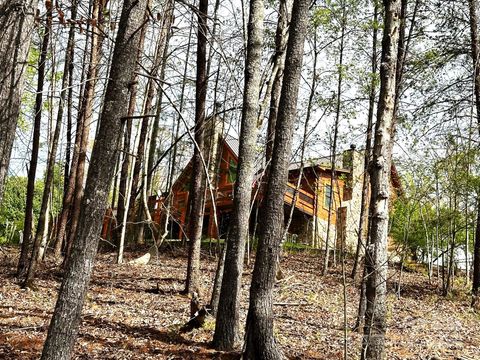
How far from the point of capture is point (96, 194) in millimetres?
3971

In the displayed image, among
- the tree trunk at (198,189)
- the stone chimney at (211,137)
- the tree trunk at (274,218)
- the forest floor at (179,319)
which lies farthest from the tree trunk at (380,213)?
the tree trunk at (198,189)

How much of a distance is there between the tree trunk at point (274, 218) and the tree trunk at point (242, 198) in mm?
779

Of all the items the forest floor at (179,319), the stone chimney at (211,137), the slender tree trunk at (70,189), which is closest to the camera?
the forest floor at (179,319)

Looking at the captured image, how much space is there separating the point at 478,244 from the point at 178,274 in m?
8.56

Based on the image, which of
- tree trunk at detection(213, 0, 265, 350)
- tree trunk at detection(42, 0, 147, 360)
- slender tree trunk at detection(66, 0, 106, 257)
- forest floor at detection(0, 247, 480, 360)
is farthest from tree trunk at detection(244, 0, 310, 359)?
slender tree trunk at detection(66, 0, 106, 257)

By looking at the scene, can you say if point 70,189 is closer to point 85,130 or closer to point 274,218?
point 85,130

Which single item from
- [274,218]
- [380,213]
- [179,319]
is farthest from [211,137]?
[380,213]

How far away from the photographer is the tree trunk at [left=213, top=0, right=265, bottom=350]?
6.11 metres

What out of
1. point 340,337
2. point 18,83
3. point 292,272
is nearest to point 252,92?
point 18,83

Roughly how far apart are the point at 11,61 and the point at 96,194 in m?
1.32

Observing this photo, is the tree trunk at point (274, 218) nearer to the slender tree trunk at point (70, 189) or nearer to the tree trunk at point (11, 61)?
the tree trunk at point (11, 61)

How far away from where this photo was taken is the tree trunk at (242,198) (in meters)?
6.11

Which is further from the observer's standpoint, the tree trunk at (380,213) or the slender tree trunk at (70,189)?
the slender tree trunk at (70,189)

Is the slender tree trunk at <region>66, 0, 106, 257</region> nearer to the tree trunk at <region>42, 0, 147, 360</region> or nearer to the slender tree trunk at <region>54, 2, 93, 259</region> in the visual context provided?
the slender tree trunk at <region>54, 2, 93, 259</region>
